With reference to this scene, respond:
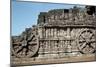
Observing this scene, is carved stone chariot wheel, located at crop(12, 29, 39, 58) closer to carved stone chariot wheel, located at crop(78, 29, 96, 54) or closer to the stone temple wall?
the stone temple wall

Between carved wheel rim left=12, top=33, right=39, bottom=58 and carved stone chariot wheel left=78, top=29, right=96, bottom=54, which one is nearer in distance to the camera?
carved wheel rim left=12, top=33, right=39, bottom=58

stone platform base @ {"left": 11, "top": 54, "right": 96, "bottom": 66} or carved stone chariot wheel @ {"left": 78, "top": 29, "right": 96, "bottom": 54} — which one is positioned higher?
carved stone chariot wheel @ {"left": 78, "top": 29, "right": 96, "bottom": 54}

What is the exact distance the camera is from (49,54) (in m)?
2.59

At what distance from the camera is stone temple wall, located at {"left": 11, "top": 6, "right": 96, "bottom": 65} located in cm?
250

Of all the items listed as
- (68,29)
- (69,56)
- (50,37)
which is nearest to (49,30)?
(50,37)

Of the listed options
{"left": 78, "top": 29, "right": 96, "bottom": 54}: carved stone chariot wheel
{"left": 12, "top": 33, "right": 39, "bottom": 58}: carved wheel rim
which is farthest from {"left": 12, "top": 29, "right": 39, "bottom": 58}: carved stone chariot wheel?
{"left": 78, "top": 29, "right": 96, "bottom": 54}: carved stone chariot wheel

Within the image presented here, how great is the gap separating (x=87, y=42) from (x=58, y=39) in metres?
0.41

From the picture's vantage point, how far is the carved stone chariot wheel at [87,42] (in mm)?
2731

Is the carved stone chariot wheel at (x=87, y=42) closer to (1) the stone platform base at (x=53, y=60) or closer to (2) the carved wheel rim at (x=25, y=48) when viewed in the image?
(1) the stone platform base at (x=53, y=60)

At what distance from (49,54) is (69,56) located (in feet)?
0.86

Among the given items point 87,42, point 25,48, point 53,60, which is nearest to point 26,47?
point 25,48

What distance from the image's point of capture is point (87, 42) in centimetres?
277

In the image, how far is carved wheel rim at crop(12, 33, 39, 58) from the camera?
246 centimetres

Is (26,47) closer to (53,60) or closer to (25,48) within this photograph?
(25,48)
